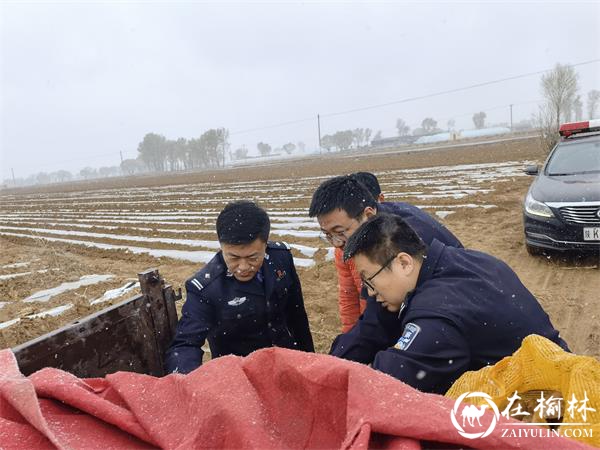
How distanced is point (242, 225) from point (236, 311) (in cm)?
50

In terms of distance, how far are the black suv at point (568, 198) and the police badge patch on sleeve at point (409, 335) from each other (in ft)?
14.3

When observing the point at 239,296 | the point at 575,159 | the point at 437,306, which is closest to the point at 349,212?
the point at 239,296

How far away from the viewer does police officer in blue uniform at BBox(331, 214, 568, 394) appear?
1.41 m

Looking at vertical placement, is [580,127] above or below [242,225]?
above

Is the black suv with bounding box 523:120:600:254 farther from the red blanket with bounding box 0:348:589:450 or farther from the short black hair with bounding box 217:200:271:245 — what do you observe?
the red blanket with bounding box 0:348:589:450

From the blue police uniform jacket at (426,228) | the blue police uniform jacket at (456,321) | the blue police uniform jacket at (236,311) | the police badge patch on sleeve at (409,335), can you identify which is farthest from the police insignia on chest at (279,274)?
the police badge patch on sleeve at (409,335)

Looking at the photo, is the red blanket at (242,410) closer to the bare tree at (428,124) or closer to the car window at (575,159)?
the car window at (575,159)

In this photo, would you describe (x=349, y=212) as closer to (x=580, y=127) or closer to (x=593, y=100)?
(x=580, y=127)

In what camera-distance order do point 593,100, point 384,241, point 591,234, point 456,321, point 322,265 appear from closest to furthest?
point 456,321, point 384,241, point 591,234, point 322,265, point 593,100

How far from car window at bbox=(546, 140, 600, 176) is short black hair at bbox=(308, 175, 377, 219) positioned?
4.47 meters

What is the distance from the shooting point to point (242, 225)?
2.21m

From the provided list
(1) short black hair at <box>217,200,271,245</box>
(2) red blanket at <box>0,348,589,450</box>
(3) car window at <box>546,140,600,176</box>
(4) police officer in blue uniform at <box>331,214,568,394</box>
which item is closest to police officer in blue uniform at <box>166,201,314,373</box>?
(1) short black hair at <box>217,200,271,245</box>

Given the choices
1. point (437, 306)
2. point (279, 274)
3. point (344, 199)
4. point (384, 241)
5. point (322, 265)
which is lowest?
point (322, 265)

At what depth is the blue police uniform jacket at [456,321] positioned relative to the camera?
4.60 ft
